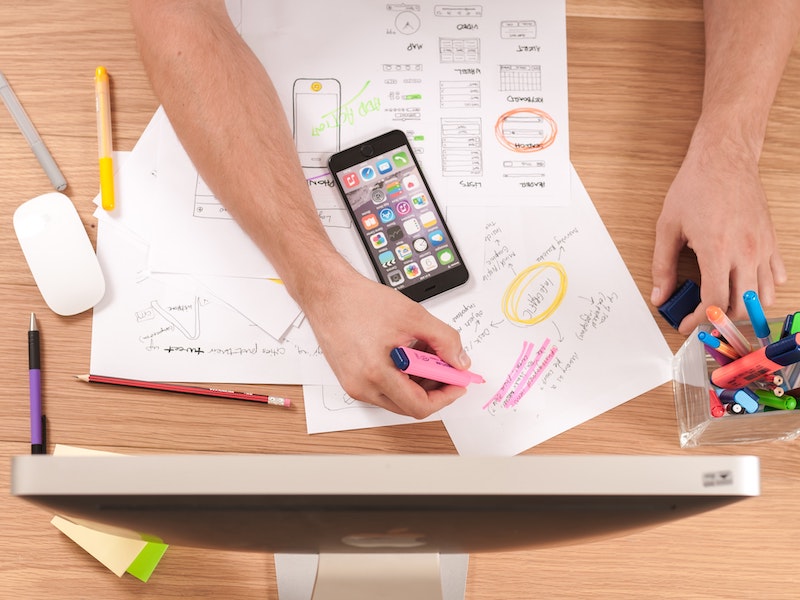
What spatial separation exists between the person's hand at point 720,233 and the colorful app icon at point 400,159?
0.29 metres

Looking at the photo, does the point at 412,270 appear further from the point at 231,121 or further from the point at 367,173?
the point at 231,121

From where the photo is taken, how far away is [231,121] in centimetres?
81

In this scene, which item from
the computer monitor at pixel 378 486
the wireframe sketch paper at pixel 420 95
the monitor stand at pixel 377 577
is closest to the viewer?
the computer monitor at pixel 378 486

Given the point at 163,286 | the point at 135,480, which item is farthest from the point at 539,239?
the point at 135,480

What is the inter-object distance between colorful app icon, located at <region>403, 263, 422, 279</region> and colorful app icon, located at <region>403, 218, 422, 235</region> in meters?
0.04

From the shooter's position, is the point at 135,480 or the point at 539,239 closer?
the point at 135,480

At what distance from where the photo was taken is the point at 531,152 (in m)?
0.85

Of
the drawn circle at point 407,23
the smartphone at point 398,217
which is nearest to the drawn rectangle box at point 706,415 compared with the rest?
the smartphone at point 398,217

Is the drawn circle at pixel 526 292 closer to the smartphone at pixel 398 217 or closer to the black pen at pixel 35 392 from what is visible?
the smartphone at pixel 398 217

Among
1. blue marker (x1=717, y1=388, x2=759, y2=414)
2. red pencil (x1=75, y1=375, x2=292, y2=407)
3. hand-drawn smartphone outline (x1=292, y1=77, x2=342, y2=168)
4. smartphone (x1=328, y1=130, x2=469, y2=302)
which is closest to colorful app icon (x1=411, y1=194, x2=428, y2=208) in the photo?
smartphone (x1=328, y1=130, x2=469, y2=302)

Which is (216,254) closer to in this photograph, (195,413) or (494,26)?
(195,413)

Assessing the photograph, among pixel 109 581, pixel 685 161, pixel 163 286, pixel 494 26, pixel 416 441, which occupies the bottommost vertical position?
pixel 109 581

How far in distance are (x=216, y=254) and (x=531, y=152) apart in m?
0.38

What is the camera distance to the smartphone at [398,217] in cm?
80
